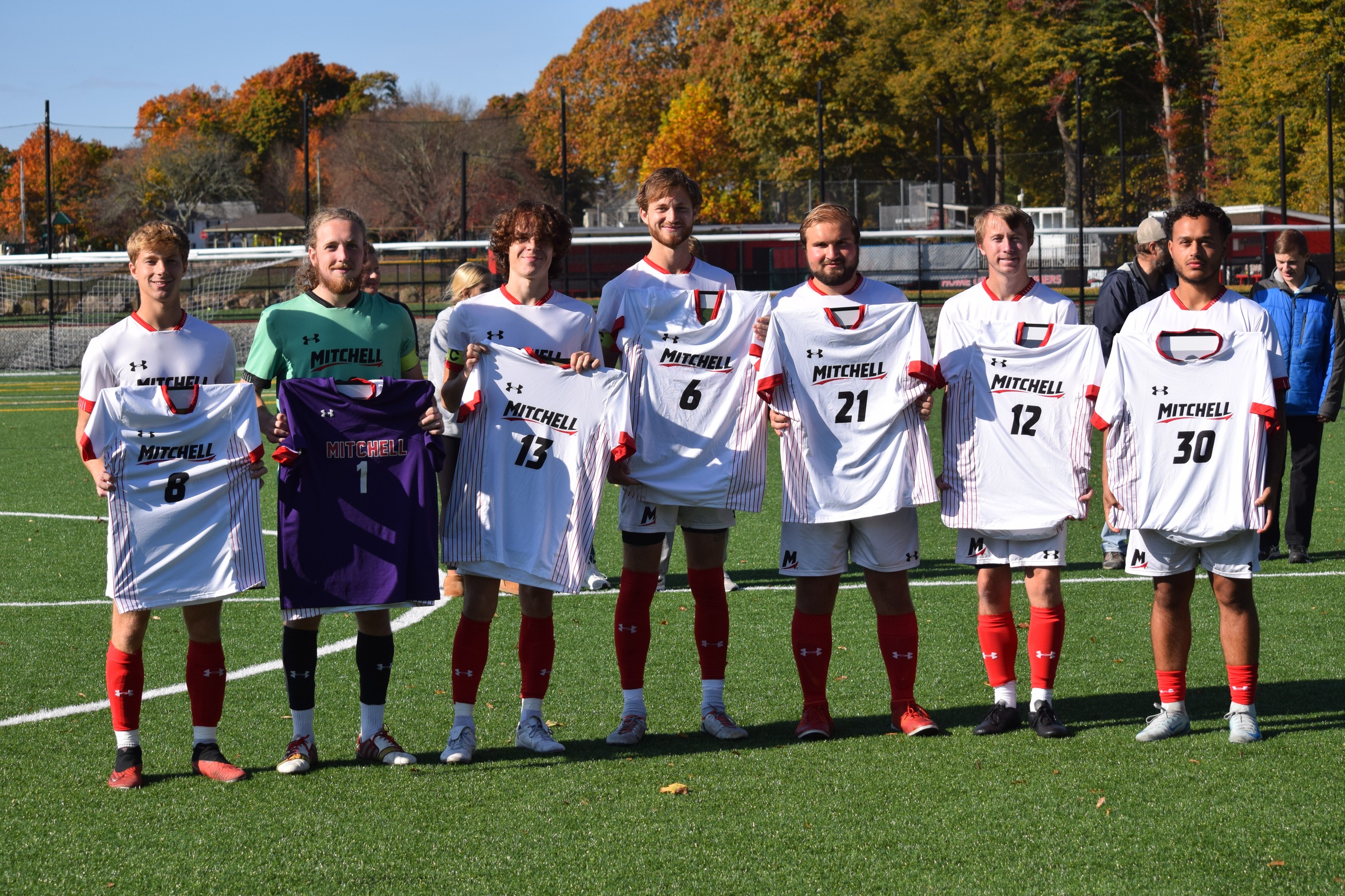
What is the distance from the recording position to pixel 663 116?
55.9m

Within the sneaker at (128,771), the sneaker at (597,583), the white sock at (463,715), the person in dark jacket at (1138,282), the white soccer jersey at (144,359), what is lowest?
the sneaker at (128,771)

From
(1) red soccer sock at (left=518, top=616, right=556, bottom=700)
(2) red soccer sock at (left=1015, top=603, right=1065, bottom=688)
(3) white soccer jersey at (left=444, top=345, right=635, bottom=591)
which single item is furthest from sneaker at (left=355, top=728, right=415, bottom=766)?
(2) red soccer sock at (left=1015, top=603, right=1065, bottom=688)

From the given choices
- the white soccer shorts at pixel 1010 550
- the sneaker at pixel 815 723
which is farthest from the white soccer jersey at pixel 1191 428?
the sneaker at pixel 815 723

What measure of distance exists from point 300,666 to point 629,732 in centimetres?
130

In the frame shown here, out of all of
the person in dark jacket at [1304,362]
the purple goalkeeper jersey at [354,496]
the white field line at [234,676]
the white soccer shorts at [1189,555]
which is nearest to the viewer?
the purple goalkeeper jersey at [354,496]

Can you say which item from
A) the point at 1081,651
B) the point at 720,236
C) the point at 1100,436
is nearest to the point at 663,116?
the point at 720,236

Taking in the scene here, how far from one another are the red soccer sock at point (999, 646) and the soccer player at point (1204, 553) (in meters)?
0.53

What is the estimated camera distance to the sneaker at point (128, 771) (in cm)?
457

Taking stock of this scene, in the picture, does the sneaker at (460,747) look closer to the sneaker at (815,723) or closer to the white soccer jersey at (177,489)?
the white soccer jersey at (177,489)

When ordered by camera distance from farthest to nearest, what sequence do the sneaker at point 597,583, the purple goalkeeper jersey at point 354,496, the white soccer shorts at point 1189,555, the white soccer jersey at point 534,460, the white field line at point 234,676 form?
the sneaker at point 597,583 → the white field line at point 234,676 → the white soccer shorts at point 1189,555 → the white soccer jersey at point 534,460 → the purple goalkeeper jersey at point 354,496

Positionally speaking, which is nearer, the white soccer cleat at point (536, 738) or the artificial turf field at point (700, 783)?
the artificial turf field at point (700, 783)

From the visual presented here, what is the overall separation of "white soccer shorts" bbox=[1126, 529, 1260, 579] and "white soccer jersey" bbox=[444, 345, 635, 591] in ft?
6.79

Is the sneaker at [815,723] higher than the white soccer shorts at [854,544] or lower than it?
lower

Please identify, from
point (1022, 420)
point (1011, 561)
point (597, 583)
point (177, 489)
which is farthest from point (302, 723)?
point (597, 583)
